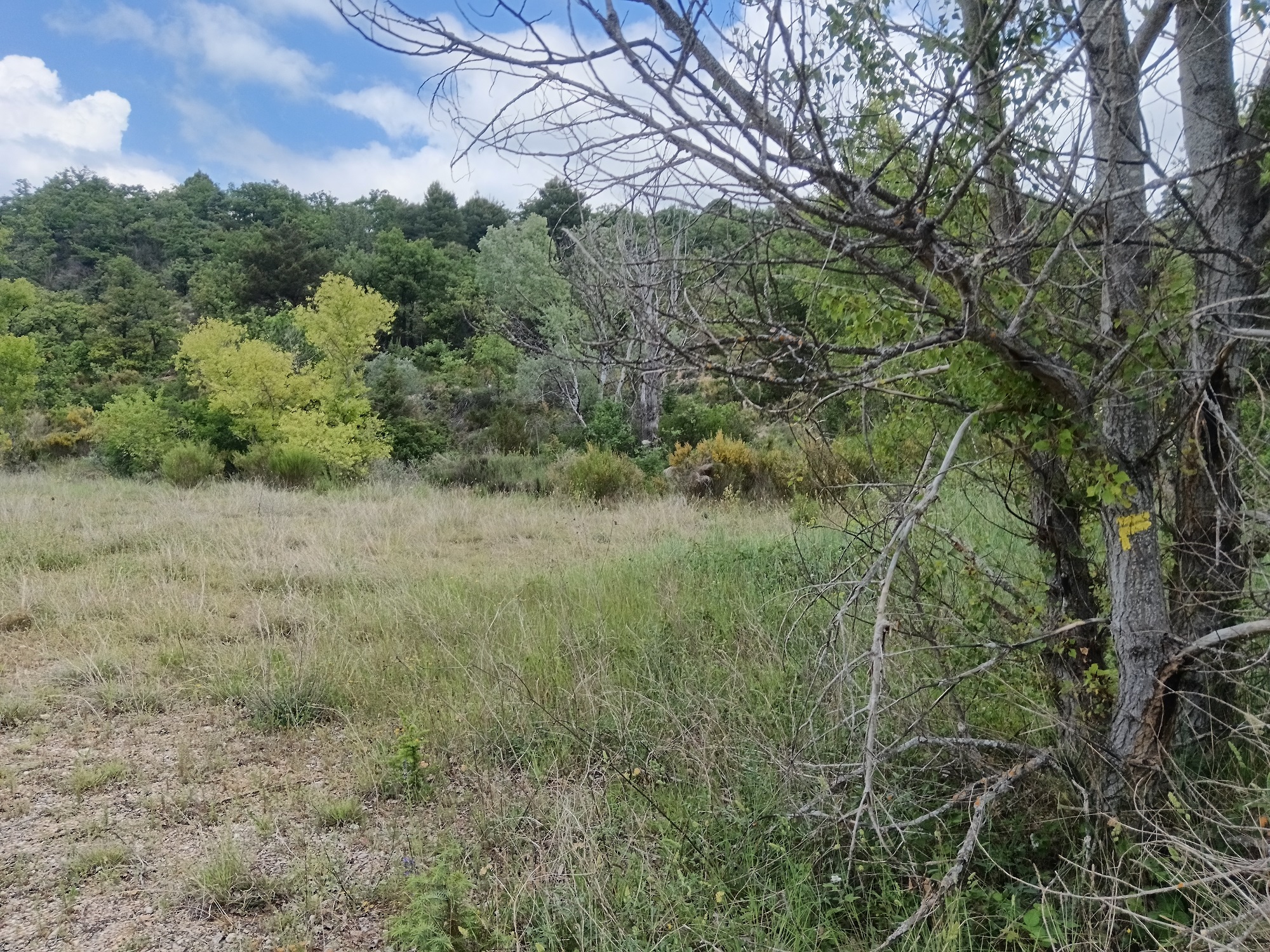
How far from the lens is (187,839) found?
2656 millimetres

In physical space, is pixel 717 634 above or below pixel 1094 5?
below

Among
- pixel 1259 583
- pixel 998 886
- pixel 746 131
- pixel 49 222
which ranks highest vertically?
pixel 49 222

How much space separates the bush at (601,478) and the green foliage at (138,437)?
8245mm

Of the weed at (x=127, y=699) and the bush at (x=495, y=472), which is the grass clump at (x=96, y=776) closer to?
the weed at (x=127, y=699)

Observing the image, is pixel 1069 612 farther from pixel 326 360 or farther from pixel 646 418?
pixel 646 418

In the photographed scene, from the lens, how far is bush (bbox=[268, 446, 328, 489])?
12461 millimetres

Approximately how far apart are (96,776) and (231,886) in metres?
1.16

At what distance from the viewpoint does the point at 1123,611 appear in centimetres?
205

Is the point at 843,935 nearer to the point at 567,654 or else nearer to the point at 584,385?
the point at 567,654

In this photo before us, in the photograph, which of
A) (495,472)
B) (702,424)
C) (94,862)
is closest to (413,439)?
(495,472)

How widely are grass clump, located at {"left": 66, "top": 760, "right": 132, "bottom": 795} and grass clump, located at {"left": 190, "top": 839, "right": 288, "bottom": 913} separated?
0.98 meters

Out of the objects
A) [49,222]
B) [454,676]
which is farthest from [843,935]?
[49,222]

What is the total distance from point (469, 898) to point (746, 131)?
223cm

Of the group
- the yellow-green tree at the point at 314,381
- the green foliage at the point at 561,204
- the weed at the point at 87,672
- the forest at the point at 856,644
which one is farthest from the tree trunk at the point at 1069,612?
the yellow-green tree at the point at 314,381
